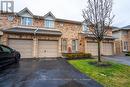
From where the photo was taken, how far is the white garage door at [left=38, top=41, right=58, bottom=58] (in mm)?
19125

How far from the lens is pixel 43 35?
62.8 ft

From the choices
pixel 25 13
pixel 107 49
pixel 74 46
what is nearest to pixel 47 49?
pixel 74 46

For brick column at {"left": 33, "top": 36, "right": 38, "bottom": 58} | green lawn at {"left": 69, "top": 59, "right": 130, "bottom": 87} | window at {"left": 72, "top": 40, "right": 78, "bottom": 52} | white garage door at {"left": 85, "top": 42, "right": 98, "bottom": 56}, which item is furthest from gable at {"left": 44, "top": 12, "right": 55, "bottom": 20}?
green lawn at {"left": 69, "top": 59, "right": 130, "bottom": 87}

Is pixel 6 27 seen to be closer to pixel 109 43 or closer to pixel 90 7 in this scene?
pixel 90 7

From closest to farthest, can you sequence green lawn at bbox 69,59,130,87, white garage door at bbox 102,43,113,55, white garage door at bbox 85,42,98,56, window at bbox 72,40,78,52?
green lawn at bbox 69,59,130,87 < window at bbox 72,40,78,52 < white garage door at bbox 85,42,98,56 < white garage door at bbox 102,43,113,55

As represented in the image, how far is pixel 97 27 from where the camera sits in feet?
46.2

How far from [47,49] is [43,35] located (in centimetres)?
204

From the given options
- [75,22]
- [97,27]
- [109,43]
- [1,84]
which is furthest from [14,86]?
[109,43]

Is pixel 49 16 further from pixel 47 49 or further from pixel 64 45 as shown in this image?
pixel 47 49

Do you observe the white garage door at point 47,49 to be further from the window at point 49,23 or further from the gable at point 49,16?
the gable at point 49,16

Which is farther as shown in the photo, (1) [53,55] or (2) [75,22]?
(2) [75,22]

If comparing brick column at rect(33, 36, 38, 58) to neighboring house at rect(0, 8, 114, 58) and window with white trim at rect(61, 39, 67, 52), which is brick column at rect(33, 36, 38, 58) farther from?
window with white trim at rect(61, 39, 67, 52)

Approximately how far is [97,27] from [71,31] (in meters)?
8.24

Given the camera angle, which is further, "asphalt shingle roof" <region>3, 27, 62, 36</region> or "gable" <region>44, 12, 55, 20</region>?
"gable" <region>44, 12, 55, 20</region>
